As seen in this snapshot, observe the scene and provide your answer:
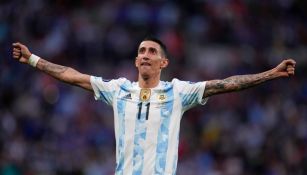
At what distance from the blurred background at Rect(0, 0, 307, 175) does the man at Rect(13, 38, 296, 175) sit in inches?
247

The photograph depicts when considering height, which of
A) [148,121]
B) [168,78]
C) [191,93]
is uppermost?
[168,78]

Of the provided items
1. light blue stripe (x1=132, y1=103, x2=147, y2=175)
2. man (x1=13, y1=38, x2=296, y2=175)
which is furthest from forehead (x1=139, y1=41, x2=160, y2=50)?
light blue stripe (x1=132, y1=103, x2=147, y2=175)

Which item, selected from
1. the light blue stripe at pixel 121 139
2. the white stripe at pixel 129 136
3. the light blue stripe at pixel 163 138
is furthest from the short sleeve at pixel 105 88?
the light blue stripe at pixel 163 138

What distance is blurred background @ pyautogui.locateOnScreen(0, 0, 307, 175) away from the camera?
1803 cm

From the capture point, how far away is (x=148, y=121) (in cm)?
1071

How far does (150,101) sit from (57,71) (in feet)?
3.61

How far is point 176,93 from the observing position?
1089cm

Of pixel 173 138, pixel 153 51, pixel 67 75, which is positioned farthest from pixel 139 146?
pixel 67 75

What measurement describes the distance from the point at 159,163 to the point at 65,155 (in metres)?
7.72

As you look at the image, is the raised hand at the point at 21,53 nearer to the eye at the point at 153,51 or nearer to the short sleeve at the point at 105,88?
the short sleeve at the point at 105,88

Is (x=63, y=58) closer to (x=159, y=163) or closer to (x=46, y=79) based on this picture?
(x=46, y=79)

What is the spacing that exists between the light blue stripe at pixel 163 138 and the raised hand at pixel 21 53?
1560 millimetres

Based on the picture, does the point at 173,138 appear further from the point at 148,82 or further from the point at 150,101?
the point at 148,82

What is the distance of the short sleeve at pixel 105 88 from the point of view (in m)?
11.0
